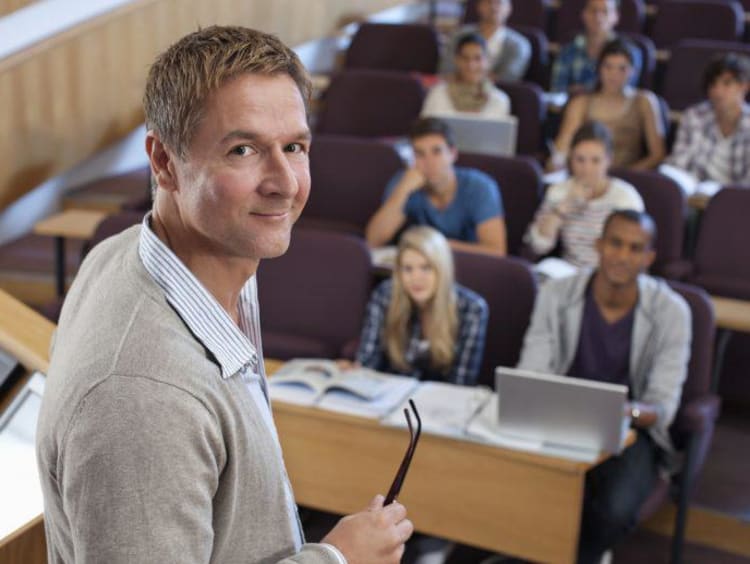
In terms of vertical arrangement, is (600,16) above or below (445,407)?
above

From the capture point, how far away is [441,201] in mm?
3551

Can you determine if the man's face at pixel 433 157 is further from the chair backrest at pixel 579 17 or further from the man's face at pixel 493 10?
the chair backrest at pixel 579 17

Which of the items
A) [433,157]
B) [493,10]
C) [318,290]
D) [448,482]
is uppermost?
[493,10]

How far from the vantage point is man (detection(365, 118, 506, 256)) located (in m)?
3.46

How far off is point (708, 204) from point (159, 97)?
2.85 m

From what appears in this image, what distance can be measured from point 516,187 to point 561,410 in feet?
5.39

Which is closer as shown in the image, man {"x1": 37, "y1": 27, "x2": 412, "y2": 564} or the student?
man {"x1": 37, "y1": 27, "x2": 412, "y2": 564}

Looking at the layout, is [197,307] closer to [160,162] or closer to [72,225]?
[160,162]

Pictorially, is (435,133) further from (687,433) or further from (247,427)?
(247,427)

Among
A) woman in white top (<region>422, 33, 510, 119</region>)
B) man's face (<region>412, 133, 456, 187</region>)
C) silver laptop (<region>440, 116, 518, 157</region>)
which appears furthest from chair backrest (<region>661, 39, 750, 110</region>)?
man's face (<region>412, 133, 456, 187</region>)

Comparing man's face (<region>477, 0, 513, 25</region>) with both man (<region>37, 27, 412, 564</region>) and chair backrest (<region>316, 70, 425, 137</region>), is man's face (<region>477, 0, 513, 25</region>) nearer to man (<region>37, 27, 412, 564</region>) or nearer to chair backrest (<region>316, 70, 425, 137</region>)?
chair backrest (<region>316, 70, 425, 137</region>)

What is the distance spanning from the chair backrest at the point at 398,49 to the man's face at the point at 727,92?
1630mm

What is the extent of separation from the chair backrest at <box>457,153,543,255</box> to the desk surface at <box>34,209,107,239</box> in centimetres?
126

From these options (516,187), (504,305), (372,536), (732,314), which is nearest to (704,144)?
(516,187)
